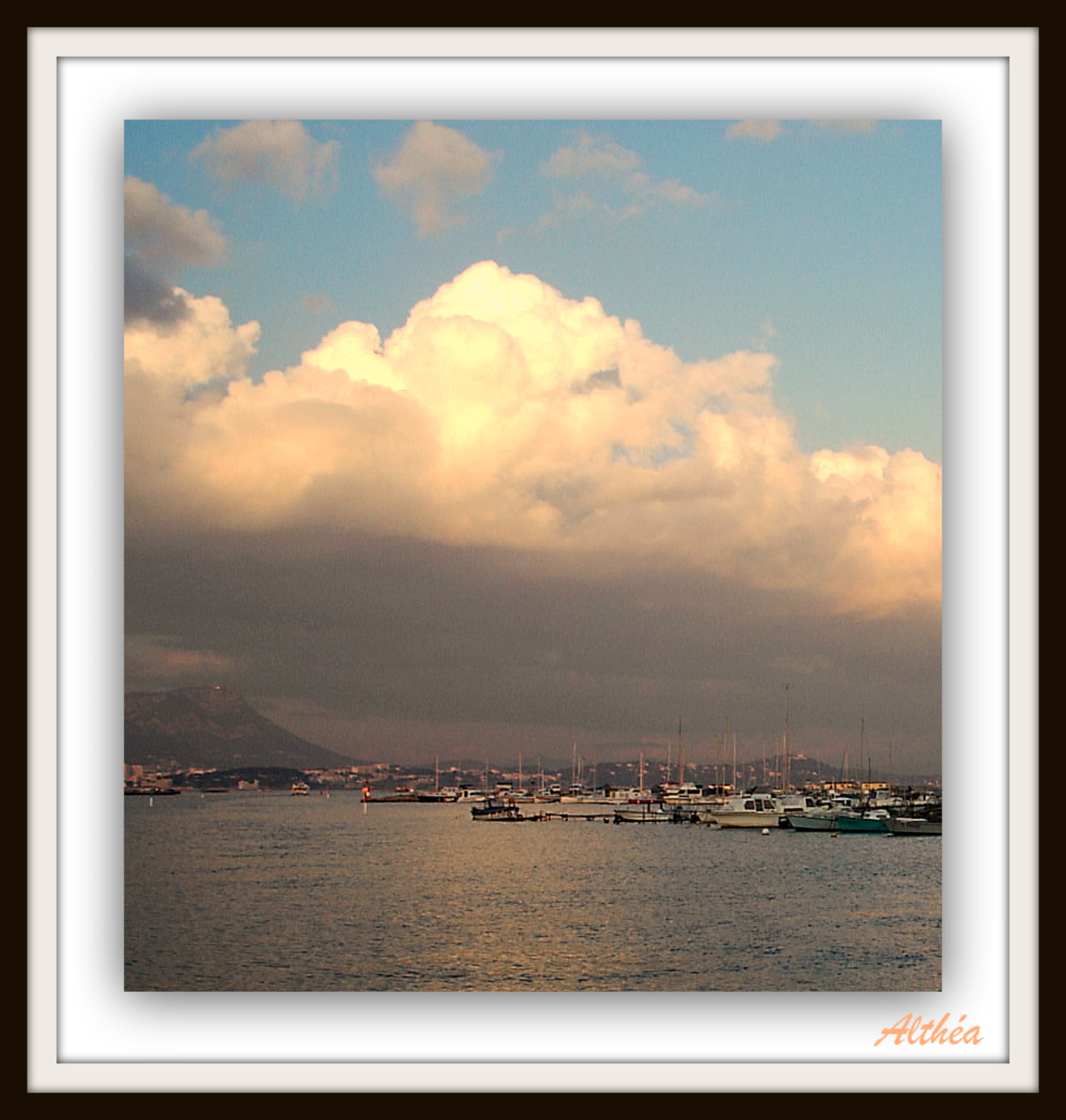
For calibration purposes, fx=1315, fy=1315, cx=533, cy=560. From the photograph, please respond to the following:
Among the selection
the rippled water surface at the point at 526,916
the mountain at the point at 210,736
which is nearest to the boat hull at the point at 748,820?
the rippled water surface at the point at 526,916

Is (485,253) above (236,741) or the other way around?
above

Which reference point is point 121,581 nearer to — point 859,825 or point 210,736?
point 210,736

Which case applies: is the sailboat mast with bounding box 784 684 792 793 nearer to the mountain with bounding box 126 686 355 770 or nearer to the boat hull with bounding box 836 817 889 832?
the boat hull with bounding box 836 817 889 832

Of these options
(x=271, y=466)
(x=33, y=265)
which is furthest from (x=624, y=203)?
(x=33, y=265)

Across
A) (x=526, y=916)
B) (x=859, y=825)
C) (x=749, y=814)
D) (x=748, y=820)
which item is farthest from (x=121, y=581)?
(x=748, y=820)

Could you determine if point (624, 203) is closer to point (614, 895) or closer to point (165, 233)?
point (165, 233)

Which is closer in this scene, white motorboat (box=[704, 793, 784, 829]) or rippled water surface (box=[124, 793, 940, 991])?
rippled water surface (box=[124, 793, 940, 991])

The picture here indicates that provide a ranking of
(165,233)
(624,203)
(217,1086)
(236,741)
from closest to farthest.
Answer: (217,1086) < (165,233) < (624,203) < (236,741)

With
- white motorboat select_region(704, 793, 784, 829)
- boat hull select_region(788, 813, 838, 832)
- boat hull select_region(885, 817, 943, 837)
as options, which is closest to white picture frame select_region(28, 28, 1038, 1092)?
boat hull select_region(885, 817, 943, 837)
